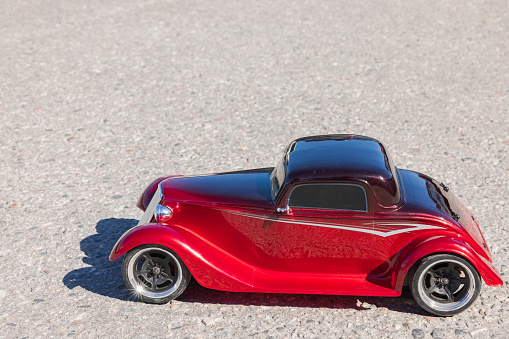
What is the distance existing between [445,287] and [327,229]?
1360 mm

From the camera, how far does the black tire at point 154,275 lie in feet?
19.2

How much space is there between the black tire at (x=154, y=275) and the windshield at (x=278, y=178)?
125 centimetres

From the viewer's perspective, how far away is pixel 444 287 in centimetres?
570

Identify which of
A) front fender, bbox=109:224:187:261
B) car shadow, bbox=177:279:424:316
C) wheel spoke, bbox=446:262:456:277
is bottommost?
car shadow, bbox=177:279:424:316

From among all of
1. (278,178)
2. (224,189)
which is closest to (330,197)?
(278,178)

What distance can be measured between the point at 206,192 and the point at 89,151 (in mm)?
4323

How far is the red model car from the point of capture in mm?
5617

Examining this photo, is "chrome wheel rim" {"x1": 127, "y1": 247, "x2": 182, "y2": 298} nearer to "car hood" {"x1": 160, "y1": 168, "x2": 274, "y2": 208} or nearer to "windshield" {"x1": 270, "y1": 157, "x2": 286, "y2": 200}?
"car hood" {"x1": 160, "y1": 168, "x2": 274, "y2": 208}

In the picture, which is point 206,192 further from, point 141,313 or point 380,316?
point 380,316

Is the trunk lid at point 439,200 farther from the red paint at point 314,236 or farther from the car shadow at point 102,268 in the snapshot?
the car shadow at point 102,268

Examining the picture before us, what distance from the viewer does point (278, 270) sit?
Result: 19.4 ft

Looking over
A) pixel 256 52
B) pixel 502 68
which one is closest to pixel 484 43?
pixel 502 68

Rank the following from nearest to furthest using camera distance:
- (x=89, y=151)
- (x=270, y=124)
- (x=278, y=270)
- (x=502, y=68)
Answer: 1. (x=278, y=270)
2. (x=89, y=151)
3. (x=270, y=124)
4. (x=502, y=68)

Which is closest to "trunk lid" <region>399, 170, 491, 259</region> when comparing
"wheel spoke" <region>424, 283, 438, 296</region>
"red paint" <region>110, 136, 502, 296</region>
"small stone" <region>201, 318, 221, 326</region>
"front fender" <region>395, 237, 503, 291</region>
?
"red paint" <region>110, 136, 502, 296</region>
